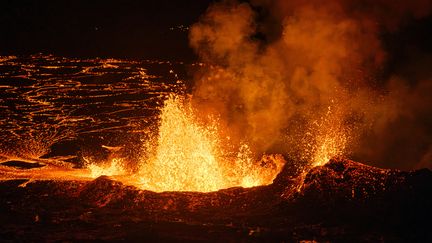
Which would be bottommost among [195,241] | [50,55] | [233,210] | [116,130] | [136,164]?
[195,241]

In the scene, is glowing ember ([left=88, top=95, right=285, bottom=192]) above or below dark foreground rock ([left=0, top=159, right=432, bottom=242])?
above

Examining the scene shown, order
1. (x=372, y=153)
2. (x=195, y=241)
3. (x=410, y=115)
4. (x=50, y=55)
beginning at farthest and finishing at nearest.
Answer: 1. (x=50, y=55)
2. (x=372, y=153)
3. (x=410, y=115)
4. (x=195, y=241)

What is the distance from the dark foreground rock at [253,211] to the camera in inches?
348

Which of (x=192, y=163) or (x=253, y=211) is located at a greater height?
(x=192, y=163)

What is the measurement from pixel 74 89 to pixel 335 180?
53.8 feet

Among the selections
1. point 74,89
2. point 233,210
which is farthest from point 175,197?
point 74,89

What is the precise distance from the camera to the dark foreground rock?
883 cm

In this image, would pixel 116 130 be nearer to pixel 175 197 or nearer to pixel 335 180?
pixel 175 197

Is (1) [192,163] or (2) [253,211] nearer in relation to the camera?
(2) [253,211]

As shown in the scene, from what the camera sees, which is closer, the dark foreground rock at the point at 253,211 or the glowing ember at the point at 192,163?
the dark foreground rock at the point at 253,211

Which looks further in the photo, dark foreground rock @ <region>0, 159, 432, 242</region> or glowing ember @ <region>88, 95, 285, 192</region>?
glowing ember @ <region>88, 95, 285, 192</region>

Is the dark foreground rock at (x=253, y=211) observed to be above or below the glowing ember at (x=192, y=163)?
below

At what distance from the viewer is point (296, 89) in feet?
42.2

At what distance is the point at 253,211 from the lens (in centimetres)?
1006
